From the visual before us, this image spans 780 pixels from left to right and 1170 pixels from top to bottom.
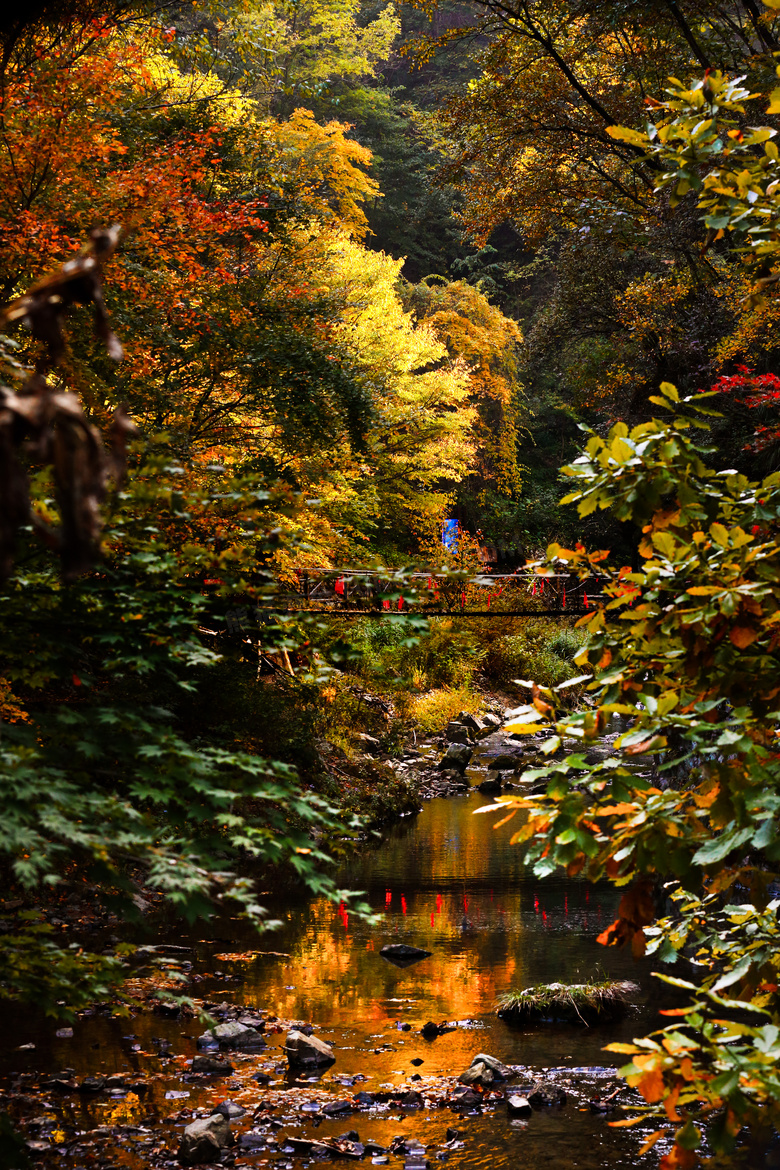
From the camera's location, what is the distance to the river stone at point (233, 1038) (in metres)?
6.17

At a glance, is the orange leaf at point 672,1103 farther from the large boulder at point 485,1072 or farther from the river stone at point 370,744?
the river stone at point 370,744

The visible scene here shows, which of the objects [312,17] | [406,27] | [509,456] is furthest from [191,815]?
[406,27]

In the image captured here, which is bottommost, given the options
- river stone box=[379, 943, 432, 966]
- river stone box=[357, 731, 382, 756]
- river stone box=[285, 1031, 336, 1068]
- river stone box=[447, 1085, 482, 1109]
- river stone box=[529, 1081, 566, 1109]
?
river stone box=[529, 1081, 566, 1109]

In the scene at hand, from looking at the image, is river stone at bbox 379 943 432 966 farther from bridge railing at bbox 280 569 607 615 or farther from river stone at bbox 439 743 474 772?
river stone at bbox 439 743 474 772

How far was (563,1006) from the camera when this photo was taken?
6.74 m

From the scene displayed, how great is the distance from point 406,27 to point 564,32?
2697cm

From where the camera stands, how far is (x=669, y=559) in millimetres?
2438

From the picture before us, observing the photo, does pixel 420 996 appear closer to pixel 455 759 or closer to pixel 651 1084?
pixel 651 1084

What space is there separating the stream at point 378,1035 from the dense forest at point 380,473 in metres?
0.67

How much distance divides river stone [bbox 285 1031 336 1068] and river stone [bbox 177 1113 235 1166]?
967 millimetres

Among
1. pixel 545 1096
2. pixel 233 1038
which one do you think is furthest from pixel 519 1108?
pixel 233 1038

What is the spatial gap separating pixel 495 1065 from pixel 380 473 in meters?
14.8

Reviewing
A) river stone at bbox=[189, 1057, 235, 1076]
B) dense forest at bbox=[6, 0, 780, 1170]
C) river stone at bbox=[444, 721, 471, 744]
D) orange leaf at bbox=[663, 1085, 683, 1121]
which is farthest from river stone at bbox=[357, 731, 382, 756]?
orange leaf at bbox=[663, 1085, 683, 1121]

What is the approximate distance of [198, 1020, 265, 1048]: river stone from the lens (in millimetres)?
6168
